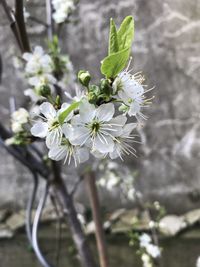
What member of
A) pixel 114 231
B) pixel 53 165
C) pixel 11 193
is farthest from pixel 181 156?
pixel 53 165

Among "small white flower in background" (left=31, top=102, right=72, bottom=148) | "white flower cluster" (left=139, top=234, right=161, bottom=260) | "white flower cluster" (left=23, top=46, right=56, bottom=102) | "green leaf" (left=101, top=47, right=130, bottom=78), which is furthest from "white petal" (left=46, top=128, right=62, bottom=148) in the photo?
"white flower cluster" (left=139, top=234, right=161, bottom=260)

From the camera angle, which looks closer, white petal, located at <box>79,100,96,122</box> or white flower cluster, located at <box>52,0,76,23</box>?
white petal, located at <box>79,100,96,122</box>

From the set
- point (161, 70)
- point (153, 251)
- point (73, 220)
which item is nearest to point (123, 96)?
point (73, 220)

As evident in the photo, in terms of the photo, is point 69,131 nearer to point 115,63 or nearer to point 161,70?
point 115,63

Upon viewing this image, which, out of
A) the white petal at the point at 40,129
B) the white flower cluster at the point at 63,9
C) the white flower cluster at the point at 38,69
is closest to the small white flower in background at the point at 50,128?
the white petal at the point at 40,129

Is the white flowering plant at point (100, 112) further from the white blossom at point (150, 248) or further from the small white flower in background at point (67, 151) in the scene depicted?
the white blossom at point (150, 248)

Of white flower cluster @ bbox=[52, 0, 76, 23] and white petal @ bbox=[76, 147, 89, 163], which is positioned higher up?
white flower cluster @ bbox=[52, 0, 76, 23]

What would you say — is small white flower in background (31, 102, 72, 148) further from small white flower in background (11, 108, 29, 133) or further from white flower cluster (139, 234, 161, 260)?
white flower cluster (139, 234, 161, 260)
